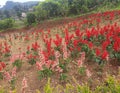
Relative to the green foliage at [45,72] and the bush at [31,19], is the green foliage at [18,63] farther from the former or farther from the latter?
the bush at [31,19]

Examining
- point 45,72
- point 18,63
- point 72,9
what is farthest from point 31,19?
point 45,72

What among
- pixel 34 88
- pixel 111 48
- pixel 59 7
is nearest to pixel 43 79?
pixel 34 88

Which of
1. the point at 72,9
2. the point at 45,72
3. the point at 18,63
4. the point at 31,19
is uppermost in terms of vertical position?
the point at 45,72

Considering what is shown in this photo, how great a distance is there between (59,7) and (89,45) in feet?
104

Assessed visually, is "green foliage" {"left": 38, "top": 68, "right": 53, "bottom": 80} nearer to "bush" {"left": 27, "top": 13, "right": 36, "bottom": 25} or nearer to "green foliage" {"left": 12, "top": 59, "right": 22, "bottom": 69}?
"green foliage" {"left": 12, "top": 59, "right": 22, "bottom": 69}

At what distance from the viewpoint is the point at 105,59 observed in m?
6.71

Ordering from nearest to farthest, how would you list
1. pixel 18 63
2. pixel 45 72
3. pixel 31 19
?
pixel 45 72 → pixel 18 63 → pixel 31 19

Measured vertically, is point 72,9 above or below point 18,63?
below

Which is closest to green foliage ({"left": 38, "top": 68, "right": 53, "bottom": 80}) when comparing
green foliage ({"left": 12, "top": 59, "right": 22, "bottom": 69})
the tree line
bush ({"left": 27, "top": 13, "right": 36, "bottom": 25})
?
green foliage ({"left": 12, "top": 59, "right": 22, "bottom": 69})

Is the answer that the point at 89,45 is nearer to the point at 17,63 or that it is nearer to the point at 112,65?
the point at 112,65

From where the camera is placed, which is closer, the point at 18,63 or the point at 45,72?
the point at 45,72

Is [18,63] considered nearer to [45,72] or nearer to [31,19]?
[45,72]

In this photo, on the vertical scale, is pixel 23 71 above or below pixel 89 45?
below

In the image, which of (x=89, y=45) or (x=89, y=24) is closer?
(x=89, y=45)
